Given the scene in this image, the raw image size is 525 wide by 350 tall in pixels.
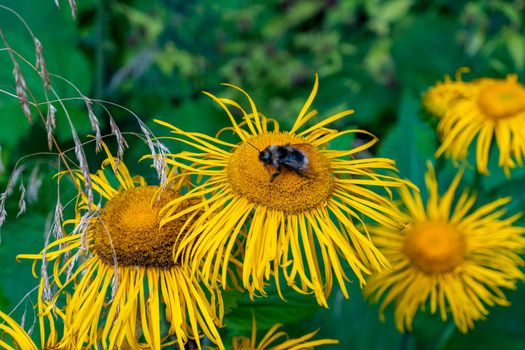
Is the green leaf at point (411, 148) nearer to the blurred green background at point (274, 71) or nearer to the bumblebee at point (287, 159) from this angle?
the blurred green background at point (274, 71)

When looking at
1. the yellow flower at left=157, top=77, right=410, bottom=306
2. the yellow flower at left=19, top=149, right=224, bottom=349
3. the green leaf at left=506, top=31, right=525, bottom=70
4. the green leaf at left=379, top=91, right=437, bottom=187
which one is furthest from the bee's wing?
the green leaf at left=506, top=31, right=525, bottom=70

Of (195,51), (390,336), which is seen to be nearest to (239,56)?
(195,51)

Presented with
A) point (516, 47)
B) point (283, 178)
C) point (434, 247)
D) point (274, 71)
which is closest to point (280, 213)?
point (283, 178)

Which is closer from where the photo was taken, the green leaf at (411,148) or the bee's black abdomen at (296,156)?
the bee's black abdomen at (296,156)

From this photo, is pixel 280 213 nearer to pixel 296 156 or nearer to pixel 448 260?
pixel 296 156

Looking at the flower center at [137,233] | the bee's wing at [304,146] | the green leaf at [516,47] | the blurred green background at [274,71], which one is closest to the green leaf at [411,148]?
the blurred green background at [274,71]

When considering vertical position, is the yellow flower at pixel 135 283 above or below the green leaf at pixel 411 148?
below

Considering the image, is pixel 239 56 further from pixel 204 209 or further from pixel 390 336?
pixel 204 209

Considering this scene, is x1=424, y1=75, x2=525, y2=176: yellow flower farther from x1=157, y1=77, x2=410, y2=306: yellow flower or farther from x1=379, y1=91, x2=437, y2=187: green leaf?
x1=157, y1=77, x2=410, y2=306: yellow flower
